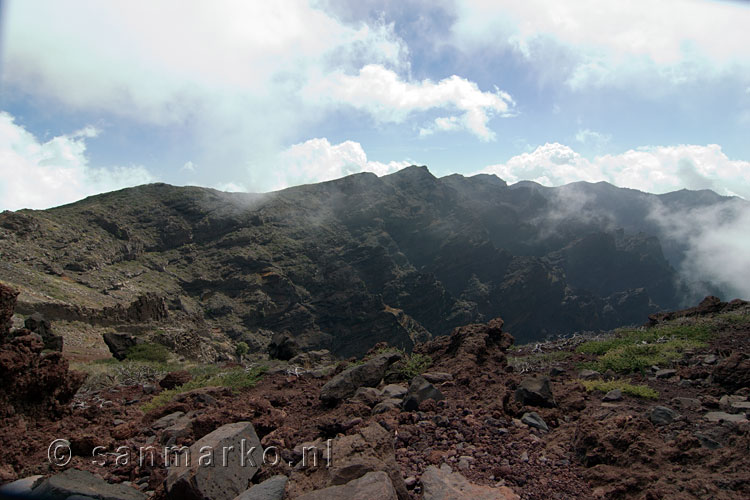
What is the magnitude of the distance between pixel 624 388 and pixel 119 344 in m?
21.6

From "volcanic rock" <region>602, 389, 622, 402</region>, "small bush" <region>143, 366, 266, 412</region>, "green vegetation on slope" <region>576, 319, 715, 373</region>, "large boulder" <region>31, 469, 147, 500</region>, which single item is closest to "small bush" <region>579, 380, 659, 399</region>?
"volcanic rock" <region>602, 389, 622, 402</region>

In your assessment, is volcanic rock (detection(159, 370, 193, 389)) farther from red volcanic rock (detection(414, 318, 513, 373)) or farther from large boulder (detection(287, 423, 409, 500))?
large boulder (detection(287, 423, 409, 500))

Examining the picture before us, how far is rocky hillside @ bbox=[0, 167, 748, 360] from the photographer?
44.5 metres

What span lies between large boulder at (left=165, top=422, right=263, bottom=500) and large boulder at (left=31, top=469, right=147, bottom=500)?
38cm

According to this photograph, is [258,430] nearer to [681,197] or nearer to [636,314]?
[636,314]

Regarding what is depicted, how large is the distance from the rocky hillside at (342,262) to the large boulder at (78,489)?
70.3 feet

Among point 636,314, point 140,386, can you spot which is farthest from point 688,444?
point 636,314

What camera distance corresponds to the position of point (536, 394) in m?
5.73

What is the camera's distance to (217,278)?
78000mm

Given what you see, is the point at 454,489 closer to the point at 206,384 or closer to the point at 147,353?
the point at 206,384

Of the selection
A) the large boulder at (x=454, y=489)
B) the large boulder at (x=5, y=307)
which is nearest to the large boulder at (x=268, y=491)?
the large boulder at (x=454, y=489)

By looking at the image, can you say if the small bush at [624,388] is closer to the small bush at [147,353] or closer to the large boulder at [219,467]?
the large boulder at [219,467]

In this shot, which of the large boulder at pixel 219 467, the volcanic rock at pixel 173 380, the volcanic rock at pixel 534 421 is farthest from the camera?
the volcanic rock at pixel 173 380

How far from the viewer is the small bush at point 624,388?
19.3ft
